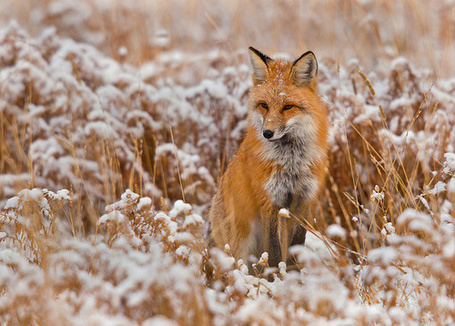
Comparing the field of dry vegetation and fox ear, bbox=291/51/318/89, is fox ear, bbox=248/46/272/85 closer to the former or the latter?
fox ear, bbox=291/51/318/89

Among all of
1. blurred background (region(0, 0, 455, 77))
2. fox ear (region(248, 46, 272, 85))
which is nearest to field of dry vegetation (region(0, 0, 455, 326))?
blurred background (region(0, 0, 455, 77))

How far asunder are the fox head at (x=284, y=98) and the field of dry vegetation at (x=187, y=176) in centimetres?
26

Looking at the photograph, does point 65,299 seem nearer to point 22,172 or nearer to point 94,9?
point 22,172

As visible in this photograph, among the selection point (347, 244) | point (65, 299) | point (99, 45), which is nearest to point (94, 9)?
point (99, 45)

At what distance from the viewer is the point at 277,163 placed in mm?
3645

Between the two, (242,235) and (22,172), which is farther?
(22,172)

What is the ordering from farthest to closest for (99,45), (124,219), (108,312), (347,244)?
(99,45) < (347,244) < (124,219) < (108,312)

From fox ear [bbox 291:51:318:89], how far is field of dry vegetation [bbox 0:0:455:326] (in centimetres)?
34

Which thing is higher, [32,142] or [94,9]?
[94,9]

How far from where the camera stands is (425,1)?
9.09m

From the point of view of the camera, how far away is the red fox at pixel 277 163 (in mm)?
3559

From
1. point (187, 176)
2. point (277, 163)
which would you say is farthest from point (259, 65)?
point (187, 176)

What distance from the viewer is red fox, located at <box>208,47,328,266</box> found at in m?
3.56

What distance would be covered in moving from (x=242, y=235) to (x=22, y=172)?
10.3 ft
